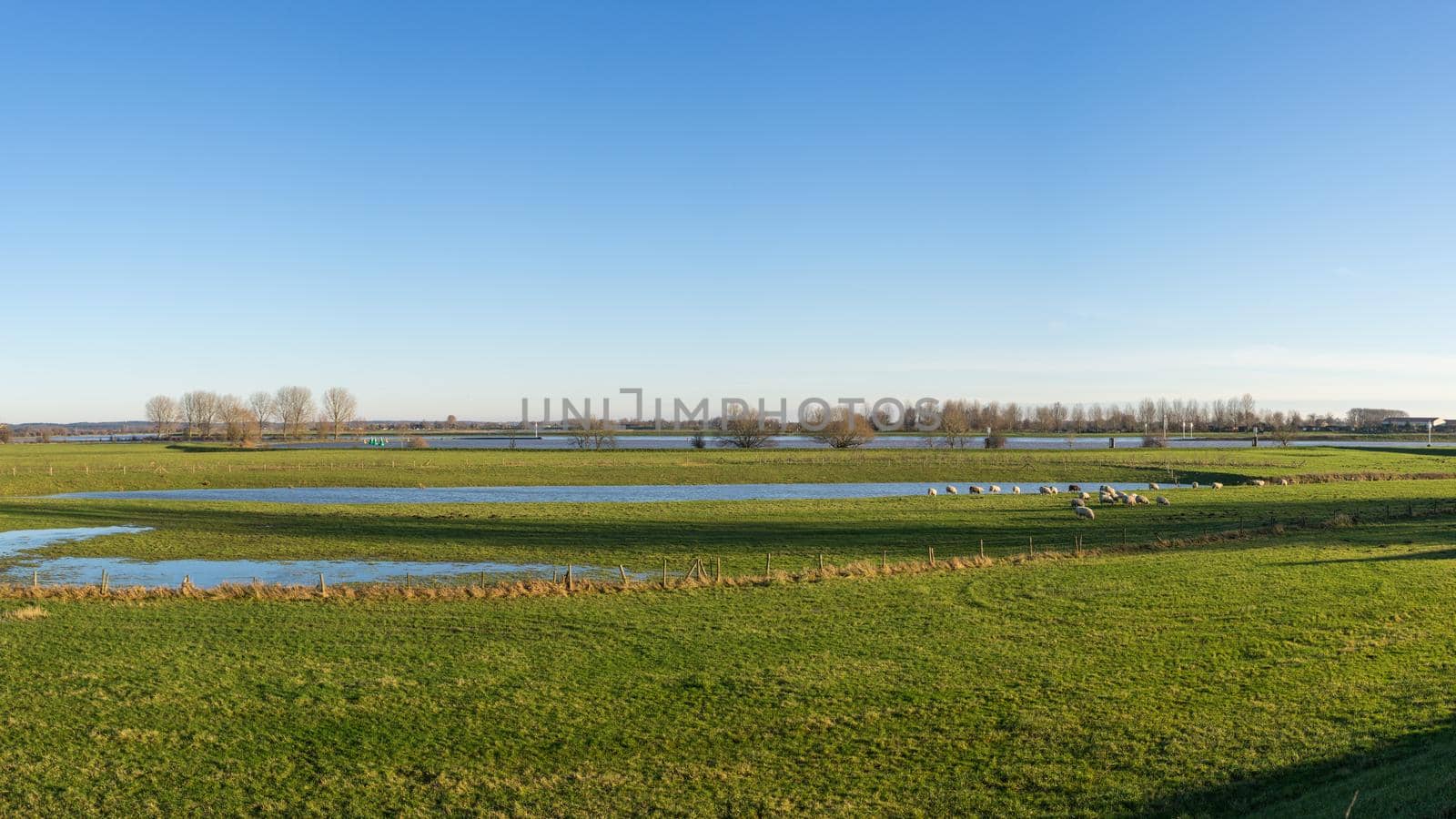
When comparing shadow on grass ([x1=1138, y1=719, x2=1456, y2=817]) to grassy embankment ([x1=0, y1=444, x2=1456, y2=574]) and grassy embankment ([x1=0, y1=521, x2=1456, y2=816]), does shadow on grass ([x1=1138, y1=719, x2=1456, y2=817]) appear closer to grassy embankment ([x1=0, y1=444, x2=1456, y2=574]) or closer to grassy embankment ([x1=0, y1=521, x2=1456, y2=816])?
grassy embankment ([x1=0, y1=521, x2=1456, y2=816])

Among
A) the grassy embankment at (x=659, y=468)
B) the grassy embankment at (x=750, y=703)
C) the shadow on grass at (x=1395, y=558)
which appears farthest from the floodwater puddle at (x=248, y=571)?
the grassy embankment at (x=659, y=468)

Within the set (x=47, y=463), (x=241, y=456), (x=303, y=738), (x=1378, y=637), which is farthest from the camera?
(x=241, y=456)

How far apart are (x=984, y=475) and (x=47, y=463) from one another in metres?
97.6

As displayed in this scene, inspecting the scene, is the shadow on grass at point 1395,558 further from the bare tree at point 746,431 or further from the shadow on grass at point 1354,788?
the bare tree at point 746,431

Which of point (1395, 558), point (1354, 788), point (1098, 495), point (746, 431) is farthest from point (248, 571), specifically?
point (746, 431)

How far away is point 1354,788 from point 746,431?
135m

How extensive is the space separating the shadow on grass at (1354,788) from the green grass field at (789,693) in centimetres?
6

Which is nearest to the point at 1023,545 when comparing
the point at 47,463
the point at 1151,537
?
the point at 1151,537

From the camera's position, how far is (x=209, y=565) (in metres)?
36.9

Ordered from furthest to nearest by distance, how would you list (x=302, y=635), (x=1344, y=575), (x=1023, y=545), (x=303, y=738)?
(x=1023, y=545)
(x=1344, y=575)
(x=302, y=635)
(x=303, y=738)

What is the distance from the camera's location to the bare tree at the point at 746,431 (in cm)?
14638

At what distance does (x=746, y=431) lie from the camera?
147 m

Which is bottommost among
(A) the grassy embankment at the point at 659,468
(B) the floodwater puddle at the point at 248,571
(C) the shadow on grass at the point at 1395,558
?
(B) the floodwater puddle at the point at 248,571

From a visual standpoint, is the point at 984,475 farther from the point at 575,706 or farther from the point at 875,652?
the point at 575,706
